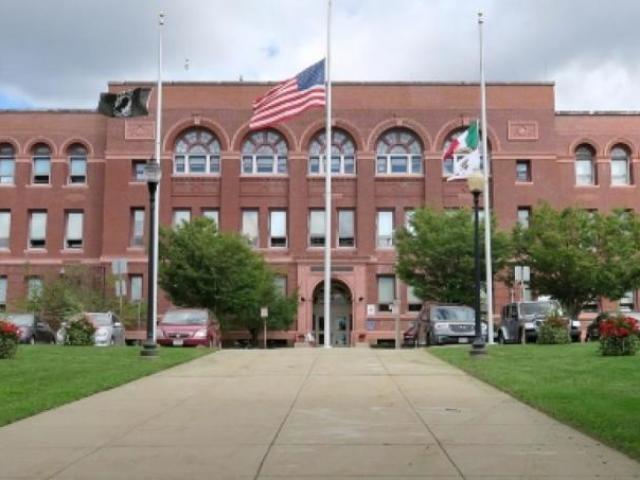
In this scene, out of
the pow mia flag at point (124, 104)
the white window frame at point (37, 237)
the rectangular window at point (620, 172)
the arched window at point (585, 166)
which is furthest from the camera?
the arched window at point (585, 166)

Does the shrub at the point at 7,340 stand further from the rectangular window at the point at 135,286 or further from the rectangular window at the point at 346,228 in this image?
the rectangular window at the point at 346,228

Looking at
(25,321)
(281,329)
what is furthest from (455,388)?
(281,329)

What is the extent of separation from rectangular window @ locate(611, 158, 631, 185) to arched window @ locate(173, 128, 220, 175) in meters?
24.3

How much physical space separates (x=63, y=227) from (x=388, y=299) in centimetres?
2039

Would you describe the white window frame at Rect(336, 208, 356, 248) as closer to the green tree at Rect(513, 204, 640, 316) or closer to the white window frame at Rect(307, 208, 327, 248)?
the white window frame at Rect(307, 208, 327, 248)

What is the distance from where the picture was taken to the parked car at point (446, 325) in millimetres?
28766

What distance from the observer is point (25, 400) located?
12242 mm

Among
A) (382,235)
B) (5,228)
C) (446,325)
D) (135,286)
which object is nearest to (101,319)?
(446,325)

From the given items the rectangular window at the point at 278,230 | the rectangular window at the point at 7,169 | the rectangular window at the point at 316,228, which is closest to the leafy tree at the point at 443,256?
the rectangular window at the point at 316,228

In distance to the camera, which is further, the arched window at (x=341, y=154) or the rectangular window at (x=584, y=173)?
the rectangular window at (x=584, y=173)

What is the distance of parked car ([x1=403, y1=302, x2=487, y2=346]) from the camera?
1133 inches

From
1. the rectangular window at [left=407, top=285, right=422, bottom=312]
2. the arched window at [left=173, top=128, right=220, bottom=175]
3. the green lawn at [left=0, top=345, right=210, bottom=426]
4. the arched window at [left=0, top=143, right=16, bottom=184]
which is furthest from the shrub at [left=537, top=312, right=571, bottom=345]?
the arched window at [left=0, top=143, right=16, bottom=184]

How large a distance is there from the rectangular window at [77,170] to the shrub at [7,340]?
3302 cm

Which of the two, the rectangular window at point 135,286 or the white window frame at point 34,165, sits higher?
the white window frame at point 34,165
